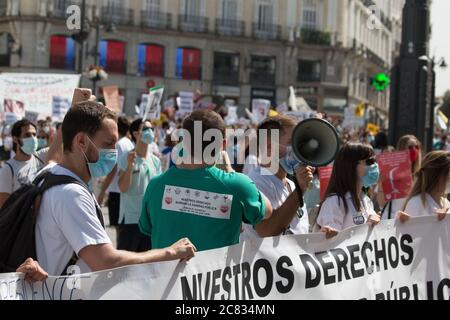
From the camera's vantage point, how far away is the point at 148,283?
347 centimetres

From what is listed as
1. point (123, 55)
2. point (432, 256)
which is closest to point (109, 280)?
point (432, 256)

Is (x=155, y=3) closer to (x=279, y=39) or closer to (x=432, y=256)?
(x=279, y=39)

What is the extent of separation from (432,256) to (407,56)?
17.5ft

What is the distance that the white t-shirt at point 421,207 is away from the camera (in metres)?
5.47

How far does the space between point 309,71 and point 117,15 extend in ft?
44.0

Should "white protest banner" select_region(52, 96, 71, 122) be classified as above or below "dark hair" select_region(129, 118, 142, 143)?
above

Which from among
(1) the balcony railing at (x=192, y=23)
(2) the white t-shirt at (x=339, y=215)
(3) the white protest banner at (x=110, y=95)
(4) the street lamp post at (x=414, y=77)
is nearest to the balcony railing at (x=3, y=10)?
(1) the balcony railing at (x=192, y=23)

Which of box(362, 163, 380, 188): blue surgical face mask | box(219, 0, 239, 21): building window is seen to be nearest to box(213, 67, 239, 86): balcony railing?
box(219, 0, 239, 21): building window

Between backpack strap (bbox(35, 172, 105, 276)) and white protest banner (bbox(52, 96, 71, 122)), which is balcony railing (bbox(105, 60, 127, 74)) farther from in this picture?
backpack strap (bbox(35, 172, 105, 276))

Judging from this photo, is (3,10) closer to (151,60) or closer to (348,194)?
(151,60)

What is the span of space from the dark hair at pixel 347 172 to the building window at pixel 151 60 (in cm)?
4495

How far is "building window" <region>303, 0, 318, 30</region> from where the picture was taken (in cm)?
5481

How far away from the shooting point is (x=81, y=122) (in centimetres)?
351

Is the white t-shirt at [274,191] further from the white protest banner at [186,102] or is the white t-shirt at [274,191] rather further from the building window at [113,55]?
the building window at [113,55]
